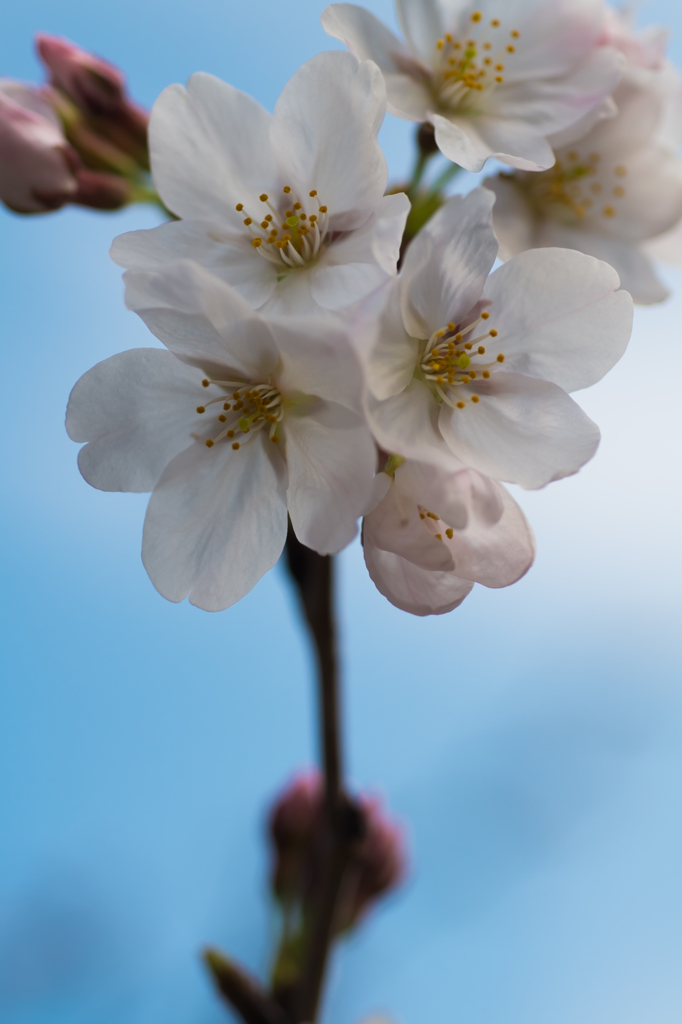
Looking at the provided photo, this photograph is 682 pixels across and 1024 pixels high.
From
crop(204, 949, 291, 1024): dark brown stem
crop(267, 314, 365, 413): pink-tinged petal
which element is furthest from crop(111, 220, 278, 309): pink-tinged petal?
crop(204, 949, 291, 1024): dark brown stem

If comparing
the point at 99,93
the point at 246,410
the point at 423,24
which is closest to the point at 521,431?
the point at 246,410

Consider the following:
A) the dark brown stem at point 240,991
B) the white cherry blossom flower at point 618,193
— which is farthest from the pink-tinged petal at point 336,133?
the dark brown stem at point 240,991

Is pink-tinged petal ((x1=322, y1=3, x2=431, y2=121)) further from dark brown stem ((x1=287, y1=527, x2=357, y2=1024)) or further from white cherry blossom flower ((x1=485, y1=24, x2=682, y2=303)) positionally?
dark brown stem ((x1=287, y1=527, x2=357, y2=1024))

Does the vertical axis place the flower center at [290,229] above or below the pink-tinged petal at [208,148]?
below

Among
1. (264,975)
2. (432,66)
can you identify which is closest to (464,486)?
(432,66)

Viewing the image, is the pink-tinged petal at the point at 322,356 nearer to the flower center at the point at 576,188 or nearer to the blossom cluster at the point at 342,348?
the blossom cluster at the point at 342,348

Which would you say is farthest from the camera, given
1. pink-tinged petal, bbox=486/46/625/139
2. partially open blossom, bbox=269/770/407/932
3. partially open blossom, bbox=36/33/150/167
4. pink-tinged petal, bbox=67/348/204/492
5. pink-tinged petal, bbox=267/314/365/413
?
partially open blossom, bbox=269/770/407/932

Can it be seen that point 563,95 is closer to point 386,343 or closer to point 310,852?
point 386,343

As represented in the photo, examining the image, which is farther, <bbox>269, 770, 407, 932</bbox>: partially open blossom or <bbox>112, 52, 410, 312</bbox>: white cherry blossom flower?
<bbox>269, 770, 407, 932</bbox>: partially open blossom
